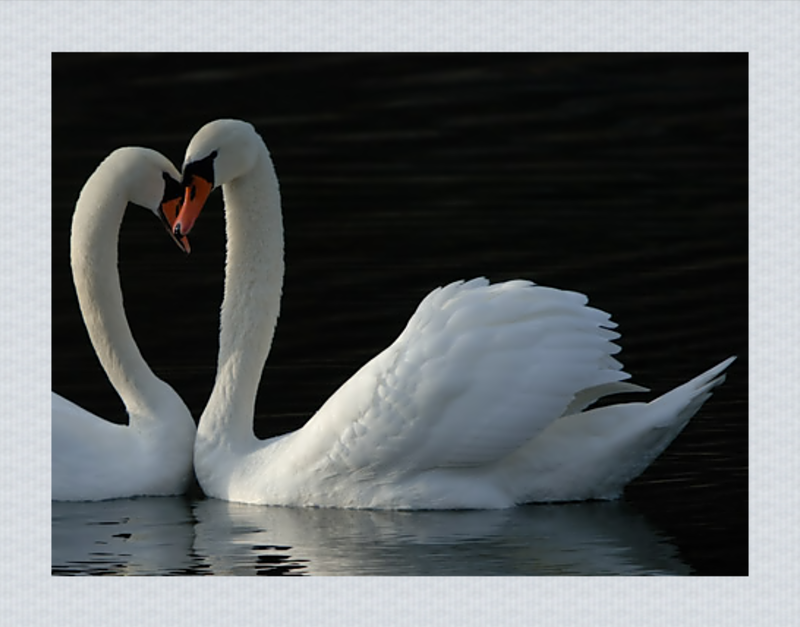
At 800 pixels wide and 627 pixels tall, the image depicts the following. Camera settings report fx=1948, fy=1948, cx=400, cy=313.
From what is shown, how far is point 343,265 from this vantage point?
575 inches

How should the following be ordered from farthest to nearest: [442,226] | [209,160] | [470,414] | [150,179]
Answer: [442,226], [150,179], [209,160], [470,414]

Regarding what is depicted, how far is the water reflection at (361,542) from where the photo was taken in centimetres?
940

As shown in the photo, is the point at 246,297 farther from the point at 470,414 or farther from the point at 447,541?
the point at 447,541

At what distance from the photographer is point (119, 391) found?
10992 millimetres

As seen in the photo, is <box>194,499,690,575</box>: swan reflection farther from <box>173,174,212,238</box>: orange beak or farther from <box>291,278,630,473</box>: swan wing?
<box>173,174,212,238</box>: orange beak

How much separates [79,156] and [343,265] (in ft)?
13.7

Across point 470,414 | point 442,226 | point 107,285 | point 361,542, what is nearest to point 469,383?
point 470,414

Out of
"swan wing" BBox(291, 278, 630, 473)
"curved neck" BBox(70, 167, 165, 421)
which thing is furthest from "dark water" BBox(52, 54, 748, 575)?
"curved neck" BBox(70, 167, 165, 421)

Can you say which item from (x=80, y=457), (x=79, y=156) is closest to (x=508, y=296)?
(x=80, y=457)

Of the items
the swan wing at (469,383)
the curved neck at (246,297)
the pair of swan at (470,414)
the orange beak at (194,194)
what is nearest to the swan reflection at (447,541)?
the pair of swan at (470,414)

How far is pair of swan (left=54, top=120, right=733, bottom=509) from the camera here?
9781 millimetres

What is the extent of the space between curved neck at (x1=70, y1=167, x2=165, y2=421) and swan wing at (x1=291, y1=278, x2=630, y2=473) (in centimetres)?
137

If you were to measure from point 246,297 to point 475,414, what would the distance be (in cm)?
175

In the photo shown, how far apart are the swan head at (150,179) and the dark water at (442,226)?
1596 mm
